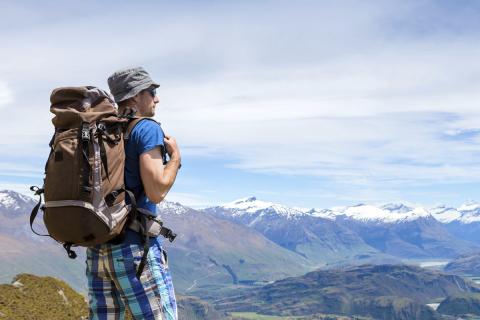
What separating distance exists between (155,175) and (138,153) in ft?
1.56

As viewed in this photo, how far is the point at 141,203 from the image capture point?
784 centimetres

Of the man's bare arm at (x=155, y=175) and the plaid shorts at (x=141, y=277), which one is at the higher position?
the man's bare arm at (x=155, y=175)

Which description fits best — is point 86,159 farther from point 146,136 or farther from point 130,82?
point 130,82

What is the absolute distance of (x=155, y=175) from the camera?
754 centimetres

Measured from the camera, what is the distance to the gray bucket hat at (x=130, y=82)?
825cm

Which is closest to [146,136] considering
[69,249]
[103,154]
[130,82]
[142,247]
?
[103,154]

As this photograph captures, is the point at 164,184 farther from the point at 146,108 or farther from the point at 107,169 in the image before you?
the point at 146,108

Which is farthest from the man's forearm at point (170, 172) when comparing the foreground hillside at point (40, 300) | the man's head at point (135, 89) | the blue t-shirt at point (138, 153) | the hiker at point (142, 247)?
the foreground hillside at point (40, 300)

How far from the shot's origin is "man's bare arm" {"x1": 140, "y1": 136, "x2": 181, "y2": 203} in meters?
7.55

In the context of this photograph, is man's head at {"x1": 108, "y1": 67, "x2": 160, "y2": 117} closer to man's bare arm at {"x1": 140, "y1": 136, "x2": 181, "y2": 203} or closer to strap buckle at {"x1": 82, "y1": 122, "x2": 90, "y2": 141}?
man's bare arm at {"x1": 140, "y1": 136, "x2": 181, "y2": 203}

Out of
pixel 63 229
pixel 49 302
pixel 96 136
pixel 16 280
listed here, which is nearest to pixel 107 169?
pixel 96 136

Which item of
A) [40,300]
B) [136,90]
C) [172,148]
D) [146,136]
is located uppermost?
[136,90]

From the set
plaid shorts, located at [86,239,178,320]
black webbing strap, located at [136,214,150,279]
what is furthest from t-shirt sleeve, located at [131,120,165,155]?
plaid shorts, located at [86,239,178,320]

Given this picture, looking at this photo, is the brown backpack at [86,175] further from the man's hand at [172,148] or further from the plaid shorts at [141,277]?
the man's hand at [172,148]
